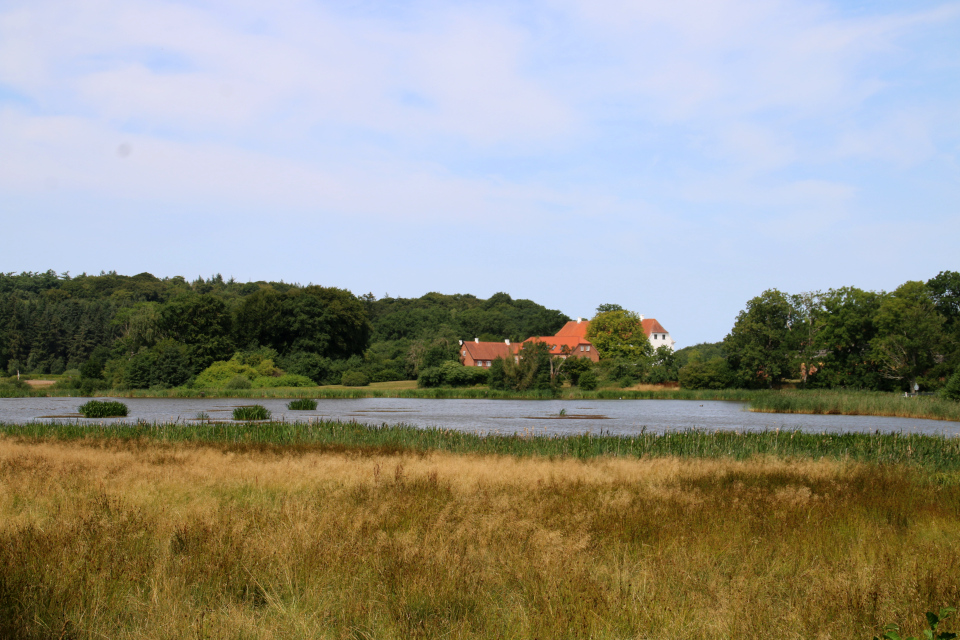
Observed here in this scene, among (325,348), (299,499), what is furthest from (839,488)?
(325,348)

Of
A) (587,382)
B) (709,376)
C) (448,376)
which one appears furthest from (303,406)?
(709,376)

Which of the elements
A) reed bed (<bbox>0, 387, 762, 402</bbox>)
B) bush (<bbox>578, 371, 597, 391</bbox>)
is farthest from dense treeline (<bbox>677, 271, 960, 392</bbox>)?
bush (<bbox>578, 371, 597, 391</bbox>)

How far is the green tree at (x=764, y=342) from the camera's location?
67500 mm

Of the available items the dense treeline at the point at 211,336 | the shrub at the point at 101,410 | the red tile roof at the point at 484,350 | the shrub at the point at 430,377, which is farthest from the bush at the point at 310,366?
the shrub at the point at 101,410

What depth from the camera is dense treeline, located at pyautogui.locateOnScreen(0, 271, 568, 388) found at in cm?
7069

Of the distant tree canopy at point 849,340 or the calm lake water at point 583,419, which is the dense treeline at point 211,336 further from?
the distant tree canopy at point 849,340

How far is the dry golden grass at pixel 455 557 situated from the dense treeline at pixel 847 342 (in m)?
53.5

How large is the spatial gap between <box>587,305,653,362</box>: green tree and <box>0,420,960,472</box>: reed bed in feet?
230

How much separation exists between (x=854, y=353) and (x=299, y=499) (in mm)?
66857

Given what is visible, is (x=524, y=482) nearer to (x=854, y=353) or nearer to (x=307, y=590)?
(x=307, y=590)

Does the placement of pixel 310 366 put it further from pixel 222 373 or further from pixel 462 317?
pixel 462 317

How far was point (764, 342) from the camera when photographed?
6944 centimetres

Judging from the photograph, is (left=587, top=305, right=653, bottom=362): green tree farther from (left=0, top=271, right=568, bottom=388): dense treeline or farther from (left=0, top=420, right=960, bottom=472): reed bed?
(left=0, top=420, right=960, bottom=472): reed bed

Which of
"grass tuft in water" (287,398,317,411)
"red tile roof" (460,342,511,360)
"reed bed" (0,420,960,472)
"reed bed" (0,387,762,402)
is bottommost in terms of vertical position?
"reed bed" (0,387,762,402)
